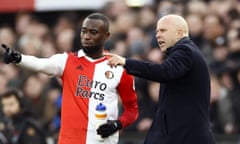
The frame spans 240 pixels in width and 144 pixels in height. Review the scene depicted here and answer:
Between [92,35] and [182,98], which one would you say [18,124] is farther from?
[182,98]

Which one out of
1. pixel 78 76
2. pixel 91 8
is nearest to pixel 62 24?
pixel 91 8

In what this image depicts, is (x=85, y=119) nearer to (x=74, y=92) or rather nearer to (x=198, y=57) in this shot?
(x=74, y=92)

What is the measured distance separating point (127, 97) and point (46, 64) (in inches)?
39.6

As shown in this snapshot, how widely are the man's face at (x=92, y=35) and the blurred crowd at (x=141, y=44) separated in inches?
126

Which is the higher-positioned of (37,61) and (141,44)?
(37,61)

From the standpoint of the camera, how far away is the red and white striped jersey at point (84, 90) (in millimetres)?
9336

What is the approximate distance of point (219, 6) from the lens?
14.1 m

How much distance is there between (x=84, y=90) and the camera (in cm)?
939

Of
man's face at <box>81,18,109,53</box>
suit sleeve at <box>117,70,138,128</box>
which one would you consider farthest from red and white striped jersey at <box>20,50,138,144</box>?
man's face at <box>81,18,109,53</box>

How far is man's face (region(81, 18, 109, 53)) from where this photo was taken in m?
9.37

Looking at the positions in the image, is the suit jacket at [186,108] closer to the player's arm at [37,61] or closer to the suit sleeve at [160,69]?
the suit sleeve at [160,69]

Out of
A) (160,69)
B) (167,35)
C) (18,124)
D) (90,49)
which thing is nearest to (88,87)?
(90,49)

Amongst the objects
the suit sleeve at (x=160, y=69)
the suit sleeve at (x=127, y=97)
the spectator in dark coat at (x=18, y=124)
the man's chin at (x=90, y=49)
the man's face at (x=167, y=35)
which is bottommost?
the spectator in dark coat at (x=18, y=124)

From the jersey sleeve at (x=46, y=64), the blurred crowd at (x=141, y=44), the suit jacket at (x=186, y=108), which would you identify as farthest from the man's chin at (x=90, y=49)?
the blurred crowd at (x=141, y=44)
